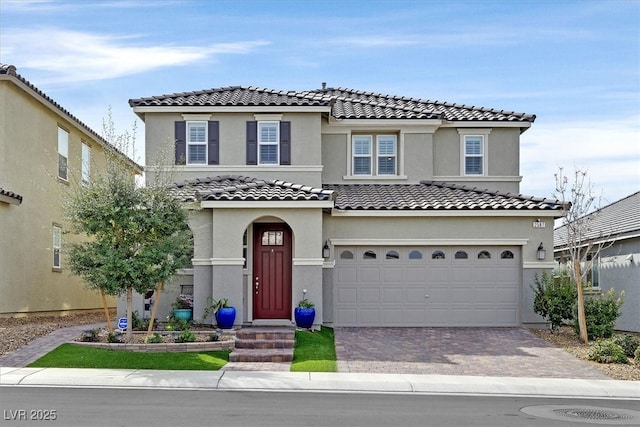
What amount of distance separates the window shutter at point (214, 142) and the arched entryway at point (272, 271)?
11.1 feet

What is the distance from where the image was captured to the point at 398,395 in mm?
14391

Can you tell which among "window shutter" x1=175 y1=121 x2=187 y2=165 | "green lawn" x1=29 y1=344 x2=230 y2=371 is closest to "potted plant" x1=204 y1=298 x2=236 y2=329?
"green lawn" x1=29 y1=344 x2=230 y2=371

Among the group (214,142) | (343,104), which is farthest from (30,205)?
(343,104)

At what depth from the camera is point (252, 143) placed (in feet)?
80.7

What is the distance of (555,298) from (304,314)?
6.75 metres

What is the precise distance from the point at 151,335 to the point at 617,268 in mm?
15015

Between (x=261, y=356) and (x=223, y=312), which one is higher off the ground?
(x=223, y=312)

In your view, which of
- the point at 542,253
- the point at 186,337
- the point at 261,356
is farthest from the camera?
the point at 542,253

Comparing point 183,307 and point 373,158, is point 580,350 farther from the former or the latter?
point 183,307

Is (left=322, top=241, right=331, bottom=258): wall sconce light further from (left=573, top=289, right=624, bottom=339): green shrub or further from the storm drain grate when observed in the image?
the storm drain grate

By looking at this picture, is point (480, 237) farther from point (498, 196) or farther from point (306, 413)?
point (306, 413)

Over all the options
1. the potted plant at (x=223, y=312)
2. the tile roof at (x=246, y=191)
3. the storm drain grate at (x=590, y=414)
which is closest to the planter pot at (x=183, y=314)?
the potted plant at (x=223, y=312)

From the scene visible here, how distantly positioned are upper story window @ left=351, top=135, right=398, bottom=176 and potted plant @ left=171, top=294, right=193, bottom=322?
290 inches

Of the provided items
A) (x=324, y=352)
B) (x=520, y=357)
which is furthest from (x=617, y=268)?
(x=324, y=352)
